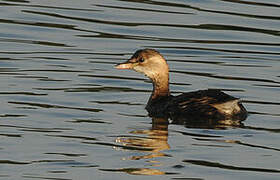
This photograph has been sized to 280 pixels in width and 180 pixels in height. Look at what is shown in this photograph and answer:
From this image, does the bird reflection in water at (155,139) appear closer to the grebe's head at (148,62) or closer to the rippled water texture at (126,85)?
the rippled water texture at (126,85)

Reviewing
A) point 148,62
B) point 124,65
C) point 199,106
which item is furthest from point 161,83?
point 199,106

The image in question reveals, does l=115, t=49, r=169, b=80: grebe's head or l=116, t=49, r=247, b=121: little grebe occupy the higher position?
l=115, t=49, r=169, b=80: grebe's head

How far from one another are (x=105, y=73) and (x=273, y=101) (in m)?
3.77

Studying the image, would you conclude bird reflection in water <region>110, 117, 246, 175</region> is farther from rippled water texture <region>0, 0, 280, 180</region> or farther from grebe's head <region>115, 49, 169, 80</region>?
grebe's head <region>115, 49, 169, 80</region>

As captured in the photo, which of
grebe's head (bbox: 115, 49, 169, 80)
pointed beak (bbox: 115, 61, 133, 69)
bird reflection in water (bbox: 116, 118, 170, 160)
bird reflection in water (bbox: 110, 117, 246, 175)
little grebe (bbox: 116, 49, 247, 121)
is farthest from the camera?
grebe's head (bbox: 115, 49, 169, 80)

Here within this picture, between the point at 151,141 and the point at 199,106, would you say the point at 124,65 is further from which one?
the point at 151,141

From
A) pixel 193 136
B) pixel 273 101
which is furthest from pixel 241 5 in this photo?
pixel 193 136

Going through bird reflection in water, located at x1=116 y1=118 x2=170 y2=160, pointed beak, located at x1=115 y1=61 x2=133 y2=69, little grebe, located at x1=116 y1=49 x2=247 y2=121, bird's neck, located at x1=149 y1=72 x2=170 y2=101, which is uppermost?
pointed beak, located at x1=115 y1=61 x2=133 y2=69

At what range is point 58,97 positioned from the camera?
1766cm

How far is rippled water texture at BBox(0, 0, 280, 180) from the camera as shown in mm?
13266

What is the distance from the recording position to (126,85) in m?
19.2

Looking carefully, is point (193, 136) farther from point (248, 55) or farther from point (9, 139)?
point (248, 55)

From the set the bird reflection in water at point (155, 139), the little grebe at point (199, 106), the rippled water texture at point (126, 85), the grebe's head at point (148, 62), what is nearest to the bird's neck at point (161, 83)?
the grebe's head at point (148, 62)

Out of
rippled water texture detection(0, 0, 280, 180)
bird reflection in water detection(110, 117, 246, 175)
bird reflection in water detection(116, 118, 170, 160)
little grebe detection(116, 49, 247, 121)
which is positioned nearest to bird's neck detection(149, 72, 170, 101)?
little grebe detection(116, 49, 247, 121)
